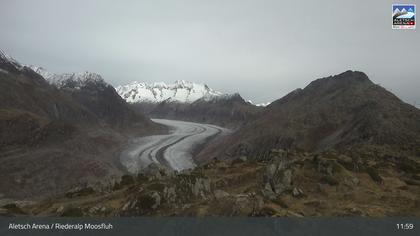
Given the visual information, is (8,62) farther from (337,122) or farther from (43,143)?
(337,122)

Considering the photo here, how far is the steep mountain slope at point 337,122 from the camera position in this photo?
80.4 meters

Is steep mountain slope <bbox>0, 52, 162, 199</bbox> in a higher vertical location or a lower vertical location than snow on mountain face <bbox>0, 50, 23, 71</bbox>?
lower

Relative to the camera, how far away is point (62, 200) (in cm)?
4875

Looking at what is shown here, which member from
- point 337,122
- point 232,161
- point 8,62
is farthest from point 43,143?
point 337,122

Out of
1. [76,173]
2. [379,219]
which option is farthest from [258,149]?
[379,219]

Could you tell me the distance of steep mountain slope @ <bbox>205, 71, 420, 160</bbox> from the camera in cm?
8044

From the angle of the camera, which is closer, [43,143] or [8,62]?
[43,143]

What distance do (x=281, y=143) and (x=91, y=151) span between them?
2433 inches

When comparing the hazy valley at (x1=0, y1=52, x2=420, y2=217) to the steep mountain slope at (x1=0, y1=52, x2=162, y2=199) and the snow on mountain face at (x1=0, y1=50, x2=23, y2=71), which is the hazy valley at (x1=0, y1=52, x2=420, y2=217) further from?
the snow on mountain face at (x1=0, y1=50, x2=23, y2=71)

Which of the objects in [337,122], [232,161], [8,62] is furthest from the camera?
[8,62]

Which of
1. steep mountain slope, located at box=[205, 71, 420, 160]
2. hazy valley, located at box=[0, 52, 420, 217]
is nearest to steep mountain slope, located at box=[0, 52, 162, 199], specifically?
hazy valley, located at box=[0, 52, 420, 217]

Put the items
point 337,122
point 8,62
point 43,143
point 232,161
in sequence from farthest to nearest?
point 8,62, point 43,143, point 337,122, point 232,161

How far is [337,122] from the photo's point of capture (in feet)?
351

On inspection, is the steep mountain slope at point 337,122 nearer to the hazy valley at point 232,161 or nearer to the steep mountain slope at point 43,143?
the hazy valley at point 232,161
